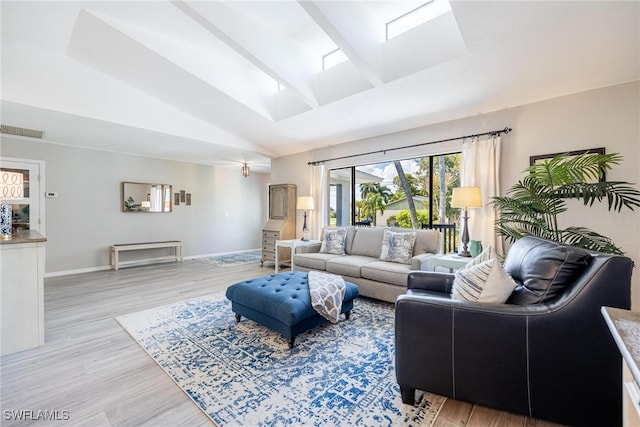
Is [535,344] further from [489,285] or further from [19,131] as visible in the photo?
[19,131]

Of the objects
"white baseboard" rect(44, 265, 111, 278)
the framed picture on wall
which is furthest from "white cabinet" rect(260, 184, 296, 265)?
the framed picture on wall

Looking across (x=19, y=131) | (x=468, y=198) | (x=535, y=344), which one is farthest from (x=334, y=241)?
(x=19, y=131)

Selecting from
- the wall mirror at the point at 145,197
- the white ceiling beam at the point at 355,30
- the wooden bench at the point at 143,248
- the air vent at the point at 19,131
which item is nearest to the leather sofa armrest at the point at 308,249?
the white ceiling beam at the point at 355,30

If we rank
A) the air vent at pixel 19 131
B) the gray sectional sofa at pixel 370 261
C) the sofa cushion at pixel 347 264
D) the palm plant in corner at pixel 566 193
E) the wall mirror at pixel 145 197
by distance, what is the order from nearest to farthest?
the palm plant in corner at pixel 566 193 → the gray sectional sofa at pixel 370 261 → the sofa cushion at pixel 347 264 → the air vent at pixel 19 131 → the wall mirror at pixel 145 197

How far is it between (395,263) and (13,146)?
643 cm

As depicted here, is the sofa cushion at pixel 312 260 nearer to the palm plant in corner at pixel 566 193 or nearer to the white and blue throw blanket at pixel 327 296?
the white and blue throw blanket at pixel 327 296

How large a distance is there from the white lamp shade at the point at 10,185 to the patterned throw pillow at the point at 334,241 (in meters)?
3.56

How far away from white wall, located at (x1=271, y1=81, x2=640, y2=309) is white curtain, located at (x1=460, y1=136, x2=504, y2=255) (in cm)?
13

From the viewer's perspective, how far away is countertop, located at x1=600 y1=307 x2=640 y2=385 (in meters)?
0.69

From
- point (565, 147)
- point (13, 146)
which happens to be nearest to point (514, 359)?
point (565, 147)

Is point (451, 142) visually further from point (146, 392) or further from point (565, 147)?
point (146, 392)

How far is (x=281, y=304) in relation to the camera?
89.6 inches

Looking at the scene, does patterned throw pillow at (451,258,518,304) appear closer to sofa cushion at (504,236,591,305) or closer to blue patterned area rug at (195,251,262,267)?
sofa cushion at (504,236,591,305)

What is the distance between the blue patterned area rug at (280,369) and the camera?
5.17 ft
